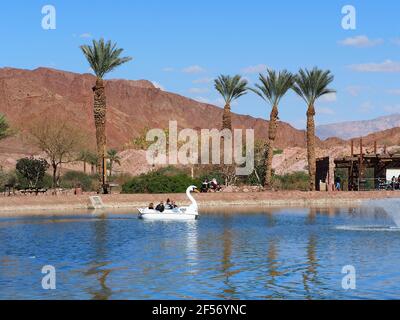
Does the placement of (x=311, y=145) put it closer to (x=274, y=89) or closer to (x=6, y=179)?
(x=274, y=89)

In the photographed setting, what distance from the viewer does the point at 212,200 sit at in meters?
54.8

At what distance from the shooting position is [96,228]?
34344mm

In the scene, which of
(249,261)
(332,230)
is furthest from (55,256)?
(332,230)

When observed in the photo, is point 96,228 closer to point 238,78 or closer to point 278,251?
point 278,251

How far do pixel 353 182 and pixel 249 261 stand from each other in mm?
46177

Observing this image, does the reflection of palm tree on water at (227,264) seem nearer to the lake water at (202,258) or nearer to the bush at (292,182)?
the lake water at (202,258)

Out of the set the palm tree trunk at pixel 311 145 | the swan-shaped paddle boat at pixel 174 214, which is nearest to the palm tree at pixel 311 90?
the palm tree trunk at pixel 311 145

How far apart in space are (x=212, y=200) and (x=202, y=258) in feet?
106

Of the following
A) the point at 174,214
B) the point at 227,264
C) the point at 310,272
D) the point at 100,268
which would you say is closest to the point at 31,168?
the point at 174,214

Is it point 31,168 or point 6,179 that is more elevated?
point 31,168

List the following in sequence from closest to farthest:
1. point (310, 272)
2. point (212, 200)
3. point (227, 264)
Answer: point (310, 272)
point (227, 264)
point (212, 200)

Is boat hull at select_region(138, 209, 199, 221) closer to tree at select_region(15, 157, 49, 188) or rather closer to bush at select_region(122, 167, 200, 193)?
bush at select_region(122, 167, 200, 193)
